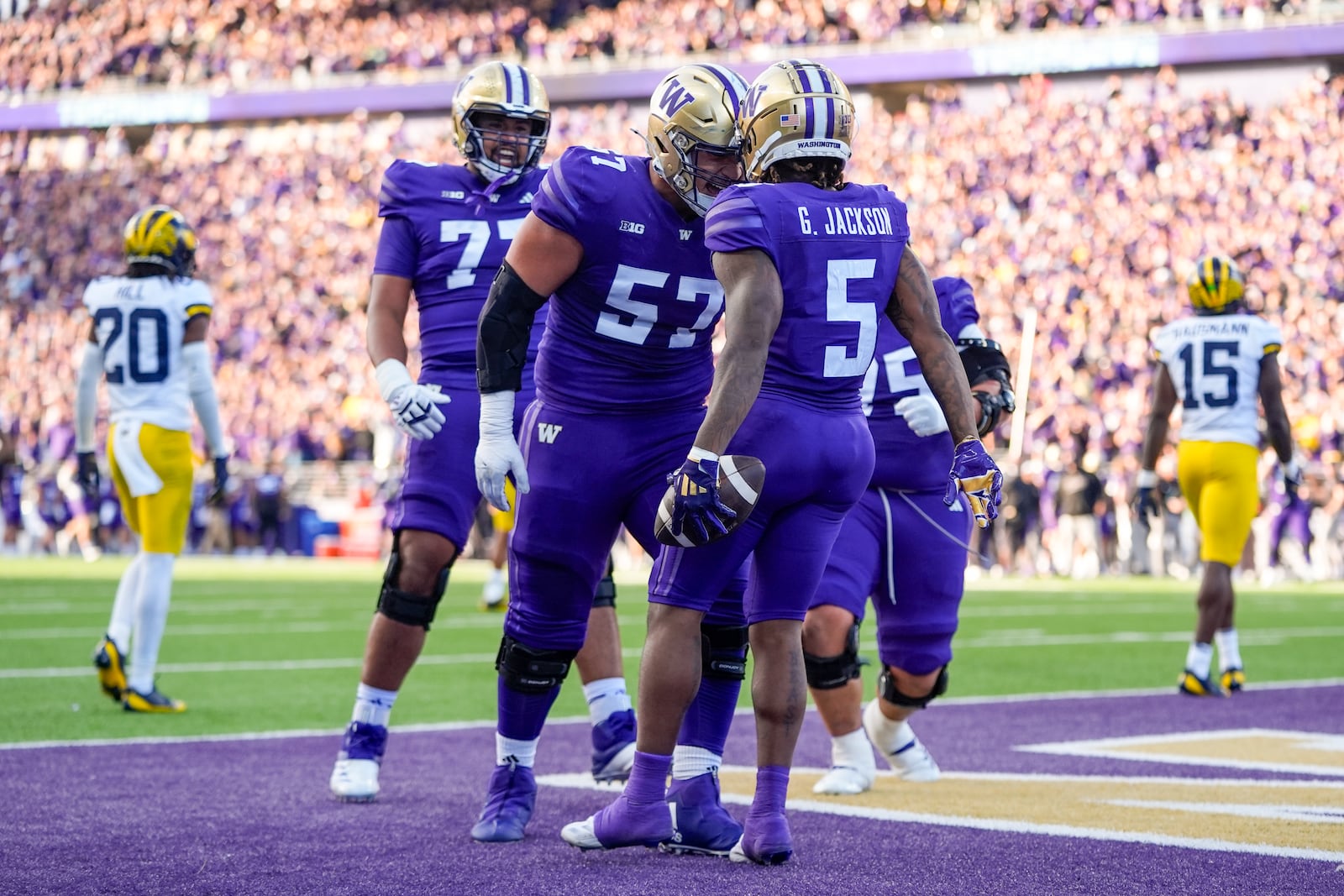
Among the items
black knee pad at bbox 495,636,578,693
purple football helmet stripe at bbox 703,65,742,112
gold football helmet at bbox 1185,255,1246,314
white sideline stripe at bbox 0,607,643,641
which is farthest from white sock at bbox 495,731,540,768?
white sideline stripe at bbox 0,607,643,641

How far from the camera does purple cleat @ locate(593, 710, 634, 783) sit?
5246mm

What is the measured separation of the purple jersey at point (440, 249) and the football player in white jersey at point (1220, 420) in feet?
14.6

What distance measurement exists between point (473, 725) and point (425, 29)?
3097 cm

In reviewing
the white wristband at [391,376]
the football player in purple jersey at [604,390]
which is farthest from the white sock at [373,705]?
the white wristband at [391,376]

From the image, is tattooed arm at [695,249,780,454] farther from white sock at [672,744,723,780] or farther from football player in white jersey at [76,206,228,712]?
football player in white jersey at [76,206,228,712]

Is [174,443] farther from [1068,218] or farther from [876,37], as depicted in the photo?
[876,37]

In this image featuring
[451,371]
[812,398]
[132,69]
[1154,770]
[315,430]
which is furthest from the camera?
[132,69]

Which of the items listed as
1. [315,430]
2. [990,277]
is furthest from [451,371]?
[315,430]

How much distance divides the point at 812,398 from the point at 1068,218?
2108cm

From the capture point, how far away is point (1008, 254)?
24.4 m

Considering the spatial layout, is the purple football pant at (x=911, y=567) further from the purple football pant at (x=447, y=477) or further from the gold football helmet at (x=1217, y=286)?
the gold football helmet at (x=1217, y=286)

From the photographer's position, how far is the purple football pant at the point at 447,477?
16.8 ft

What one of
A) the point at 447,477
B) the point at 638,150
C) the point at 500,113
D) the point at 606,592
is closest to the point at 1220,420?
the point at 606,592

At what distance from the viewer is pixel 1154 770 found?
18.6 ft
